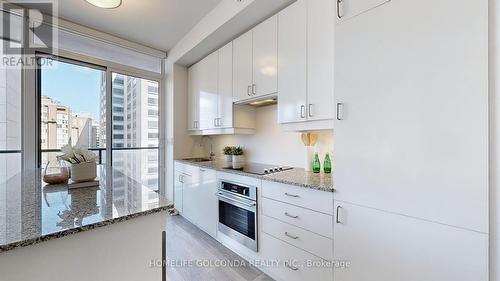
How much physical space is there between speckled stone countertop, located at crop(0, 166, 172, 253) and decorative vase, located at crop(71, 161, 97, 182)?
0.26 ft

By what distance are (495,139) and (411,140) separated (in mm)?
292

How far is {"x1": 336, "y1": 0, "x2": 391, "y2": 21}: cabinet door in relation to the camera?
1.27 metres

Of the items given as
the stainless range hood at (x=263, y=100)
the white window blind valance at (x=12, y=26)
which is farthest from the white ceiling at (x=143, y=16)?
the stainless range hood at (x=263, y=100)

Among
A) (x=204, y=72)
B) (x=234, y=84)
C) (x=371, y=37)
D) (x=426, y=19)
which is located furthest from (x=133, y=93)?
(x=426, y=19)

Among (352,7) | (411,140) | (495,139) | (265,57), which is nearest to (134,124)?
(265,57)

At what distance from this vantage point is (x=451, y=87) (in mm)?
984

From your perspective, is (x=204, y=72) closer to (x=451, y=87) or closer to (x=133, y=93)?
(x=133, y=93)

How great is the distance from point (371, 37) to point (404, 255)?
1.28m

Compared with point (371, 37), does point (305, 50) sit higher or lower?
higher

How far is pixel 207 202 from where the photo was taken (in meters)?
2.64

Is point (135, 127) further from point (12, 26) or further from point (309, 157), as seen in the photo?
point (309, 157)

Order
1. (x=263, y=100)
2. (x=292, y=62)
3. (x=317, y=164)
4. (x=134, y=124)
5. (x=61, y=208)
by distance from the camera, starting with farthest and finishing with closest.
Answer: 1. (x=134, y=124)
2. (x=263, y=100)
3. (x=317, y=164)
4. (x=292, y=62)
5. (x=61, y=208)

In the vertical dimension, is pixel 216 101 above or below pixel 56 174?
above

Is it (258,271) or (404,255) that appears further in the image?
(258,271)
